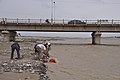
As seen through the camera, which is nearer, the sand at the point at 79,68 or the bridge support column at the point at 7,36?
the sand at the point at 79,68

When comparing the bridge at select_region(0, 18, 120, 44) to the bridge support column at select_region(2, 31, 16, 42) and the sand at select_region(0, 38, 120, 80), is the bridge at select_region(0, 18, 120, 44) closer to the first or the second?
the bridge support column at select_region(2, 31, 16, 42)

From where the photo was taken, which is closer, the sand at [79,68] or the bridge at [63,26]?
the sand at [79,68]

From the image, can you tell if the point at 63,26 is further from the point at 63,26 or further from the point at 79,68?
the point at 79,68

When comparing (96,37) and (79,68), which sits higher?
(79,68)

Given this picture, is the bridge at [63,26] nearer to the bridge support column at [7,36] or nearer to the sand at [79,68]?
the bridge support column at [7,36]

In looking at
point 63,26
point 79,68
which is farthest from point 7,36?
point 79,68

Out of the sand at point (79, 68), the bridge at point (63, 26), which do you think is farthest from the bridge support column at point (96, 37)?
the sand at point (79, 68)

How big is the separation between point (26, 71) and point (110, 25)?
40344mm

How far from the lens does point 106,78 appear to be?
40.4 feet

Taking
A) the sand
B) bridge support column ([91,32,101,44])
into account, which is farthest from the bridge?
the sand

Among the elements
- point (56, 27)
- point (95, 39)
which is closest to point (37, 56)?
point (56, 27)

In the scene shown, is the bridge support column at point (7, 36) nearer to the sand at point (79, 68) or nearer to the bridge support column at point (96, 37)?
the bridge support column at point (96, 37)

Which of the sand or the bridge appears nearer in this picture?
the sand

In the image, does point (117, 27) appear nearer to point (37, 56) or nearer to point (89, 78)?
point (37, 56)
